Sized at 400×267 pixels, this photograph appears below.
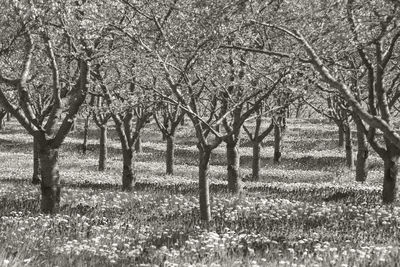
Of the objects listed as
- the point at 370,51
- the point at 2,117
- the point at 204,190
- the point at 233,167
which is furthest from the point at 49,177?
the point at 2,117

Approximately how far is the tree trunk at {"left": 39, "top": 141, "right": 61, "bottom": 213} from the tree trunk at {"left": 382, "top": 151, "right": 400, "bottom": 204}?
9021 millimetres

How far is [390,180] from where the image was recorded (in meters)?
15.0

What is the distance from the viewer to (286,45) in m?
12.8

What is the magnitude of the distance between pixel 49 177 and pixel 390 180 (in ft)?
30.9

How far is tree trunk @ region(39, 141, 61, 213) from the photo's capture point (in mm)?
13289

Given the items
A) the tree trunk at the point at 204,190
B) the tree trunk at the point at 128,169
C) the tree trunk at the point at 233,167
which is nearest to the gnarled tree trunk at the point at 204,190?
the tree trunk at the point at 204,190

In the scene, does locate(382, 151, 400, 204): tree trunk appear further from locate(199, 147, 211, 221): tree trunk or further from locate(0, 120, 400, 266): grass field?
locate(199, 147, 211, 221): tree trunk

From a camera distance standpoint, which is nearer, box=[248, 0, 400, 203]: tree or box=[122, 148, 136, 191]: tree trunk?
box=[248, 0, 400, 203]: tree

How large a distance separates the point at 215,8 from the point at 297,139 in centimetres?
4551

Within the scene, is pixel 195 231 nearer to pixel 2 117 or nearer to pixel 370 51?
pixel 370 51

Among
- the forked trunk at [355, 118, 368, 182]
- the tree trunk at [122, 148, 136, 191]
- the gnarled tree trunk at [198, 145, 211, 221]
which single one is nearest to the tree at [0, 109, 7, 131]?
the tree trunk at [122, 148, 136, 191]

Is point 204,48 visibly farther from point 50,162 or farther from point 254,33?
point 50,162

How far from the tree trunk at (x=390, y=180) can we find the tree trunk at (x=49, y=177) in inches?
355

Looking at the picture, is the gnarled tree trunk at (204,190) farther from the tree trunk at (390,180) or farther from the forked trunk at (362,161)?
the forked trunk at (362,161)
